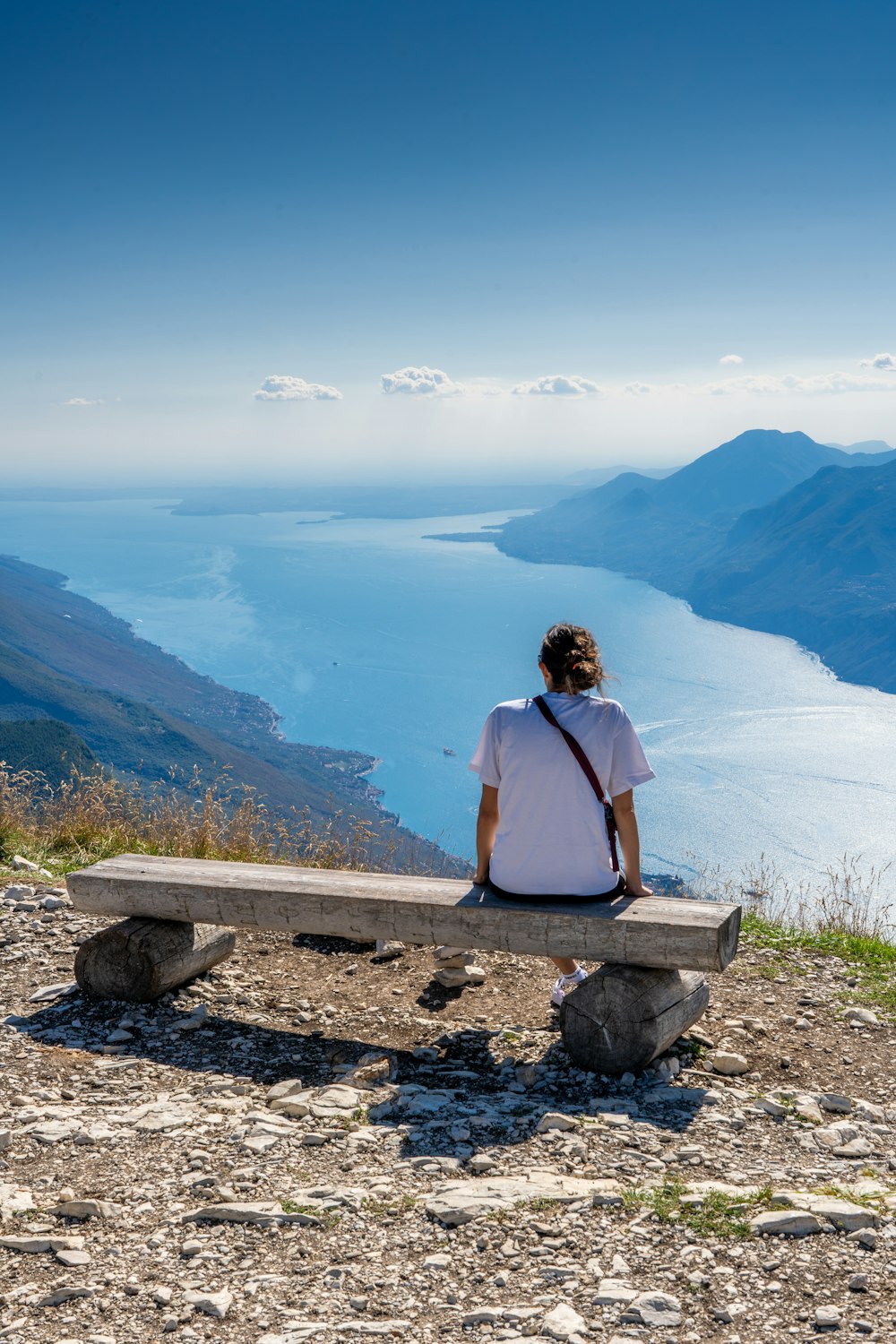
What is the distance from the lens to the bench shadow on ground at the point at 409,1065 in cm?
407

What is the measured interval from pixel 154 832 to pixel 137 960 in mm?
3136

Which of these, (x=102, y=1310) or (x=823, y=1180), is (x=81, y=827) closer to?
(x=102, y=1310)

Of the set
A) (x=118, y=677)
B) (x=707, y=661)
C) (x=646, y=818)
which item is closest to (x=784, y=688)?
(x=707, y=661)

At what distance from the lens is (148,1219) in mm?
3359

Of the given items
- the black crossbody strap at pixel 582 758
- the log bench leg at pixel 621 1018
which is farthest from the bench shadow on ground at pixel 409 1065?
the black crossbody strap at pixel 582 758

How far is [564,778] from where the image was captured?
182 inches

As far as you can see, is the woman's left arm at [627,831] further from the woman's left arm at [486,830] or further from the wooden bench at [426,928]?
the woman's left arm at [486,830]

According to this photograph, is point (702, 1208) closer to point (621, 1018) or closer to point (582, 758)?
point (621, 1018)

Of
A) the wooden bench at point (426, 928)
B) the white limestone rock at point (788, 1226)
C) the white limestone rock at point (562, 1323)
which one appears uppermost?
the wooden bench at point (426, 928)

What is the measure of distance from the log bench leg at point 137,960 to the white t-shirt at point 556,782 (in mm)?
2092

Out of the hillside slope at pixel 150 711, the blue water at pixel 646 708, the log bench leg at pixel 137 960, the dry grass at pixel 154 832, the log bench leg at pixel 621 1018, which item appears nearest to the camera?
the log bench leg at pixel 621 1018

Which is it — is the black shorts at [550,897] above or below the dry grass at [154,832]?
above

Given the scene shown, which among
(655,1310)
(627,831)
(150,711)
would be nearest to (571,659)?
(627,831)

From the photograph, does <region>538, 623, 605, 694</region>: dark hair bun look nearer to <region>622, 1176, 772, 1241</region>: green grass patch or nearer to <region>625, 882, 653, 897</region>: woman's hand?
<region>625, 882, 653, 897</region>: woman's hand
